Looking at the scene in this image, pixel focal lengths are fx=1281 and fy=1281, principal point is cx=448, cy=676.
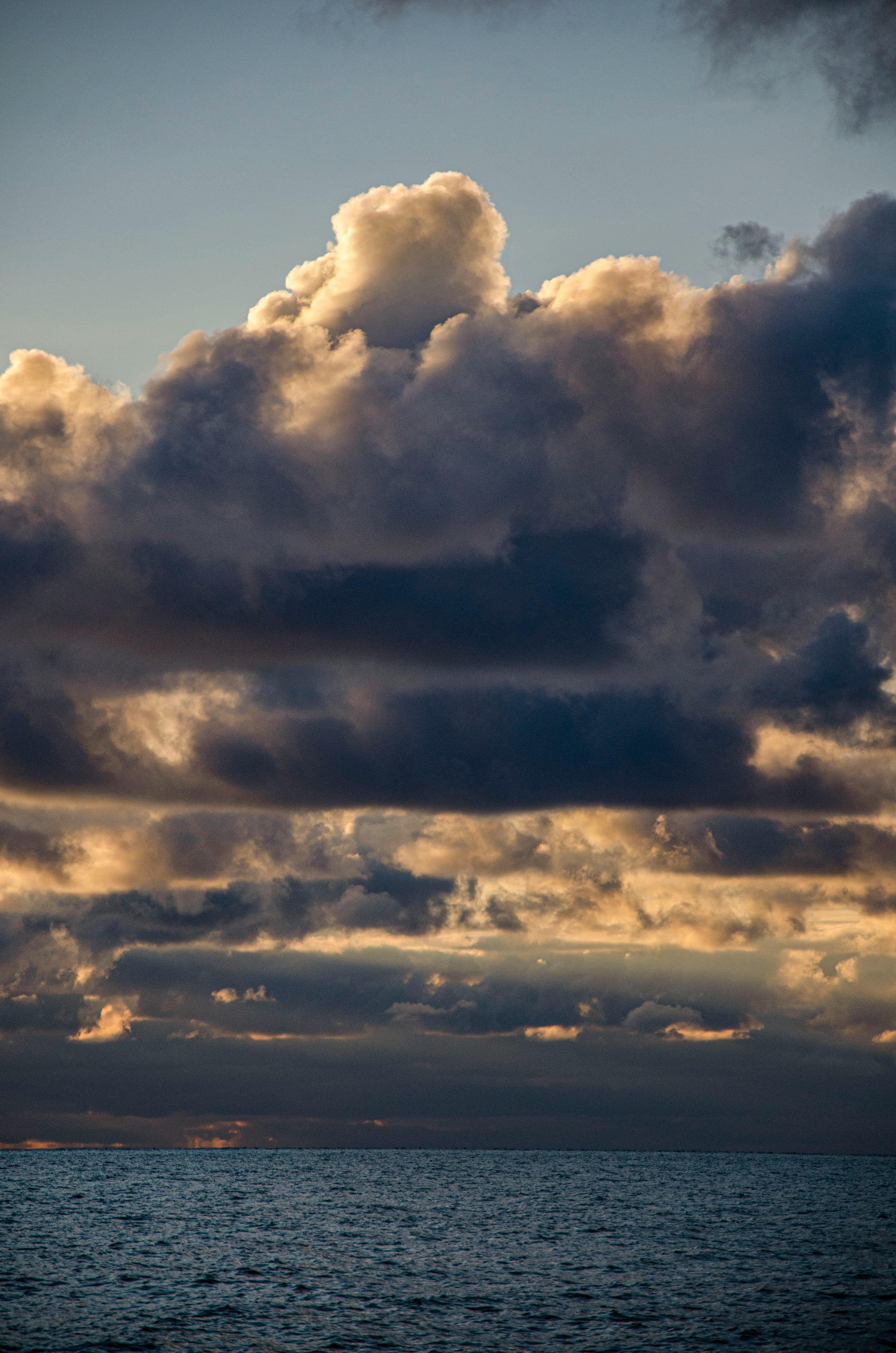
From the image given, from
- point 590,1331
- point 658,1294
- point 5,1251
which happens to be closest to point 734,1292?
point 658,1294

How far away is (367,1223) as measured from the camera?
615 ft

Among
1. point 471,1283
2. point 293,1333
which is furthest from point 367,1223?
point 293,1333

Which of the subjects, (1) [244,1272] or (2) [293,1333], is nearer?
(2) [293,1333]

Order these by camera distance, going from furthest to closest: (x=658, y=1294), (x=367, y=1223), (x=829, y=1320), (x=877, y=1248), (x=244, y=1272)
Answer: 1. (x=367, y=1223)
2. (x=877, y=1248)
3. (x=244, y=1272)
4. (x=658, y=1294)
5. (x=829, y=1320)

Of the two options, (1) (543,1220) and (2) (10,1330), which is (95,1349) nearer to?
(2) (10,1330)

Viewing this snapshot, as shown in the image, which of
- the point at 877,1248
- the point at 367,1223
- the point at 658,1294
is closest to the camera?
the point at 658,1294

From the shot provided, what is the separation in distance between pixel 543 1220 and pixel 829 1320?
108082 mm

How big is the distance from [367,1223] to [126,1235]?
40.0 metres

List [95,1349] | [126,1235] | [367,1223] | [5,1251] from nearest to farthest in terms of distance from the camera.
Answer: [95,1349]
[5,1251]
[126,1235]
[367,1223]

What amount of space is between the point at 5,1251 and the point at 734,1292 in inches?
3047

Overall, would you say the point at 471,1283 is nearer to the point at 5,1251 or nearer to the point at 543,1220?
the point at 5,1251

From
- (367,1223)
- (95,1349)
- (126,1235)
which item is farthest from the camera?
(367,1223)

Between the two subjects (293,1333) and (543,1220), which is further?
(543,1220)

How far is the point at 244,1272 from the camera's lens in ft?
398
